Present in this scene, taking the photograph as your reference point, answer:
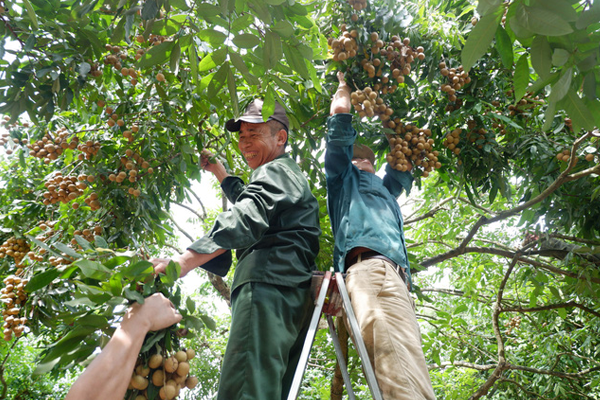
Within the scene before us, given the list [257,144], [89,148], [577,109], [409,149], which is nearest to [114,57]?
[89,148]

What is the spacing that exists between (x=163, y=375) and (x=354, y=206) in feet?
4.00

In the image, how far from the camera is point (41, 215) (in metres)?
3.50

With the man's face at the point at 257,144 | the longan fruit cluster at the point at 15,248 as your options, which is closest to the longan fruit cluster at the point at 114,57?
the man's face at the point at 257,144

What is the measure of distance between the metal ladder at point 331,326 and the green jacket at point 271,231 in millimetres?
97

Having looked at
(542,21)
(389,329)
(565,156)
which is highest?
(565,156)

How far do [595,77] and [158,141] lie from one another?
2.28 m

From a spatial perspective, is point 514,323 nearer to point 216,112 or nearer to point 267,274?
point 216,112

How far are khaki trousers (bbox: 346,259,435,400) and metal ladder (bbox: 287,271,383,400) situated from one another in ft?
0.14

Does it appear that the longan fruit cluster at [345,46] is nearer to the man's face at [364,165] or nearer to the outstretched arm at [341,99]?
the outstretched arm at [341,99]

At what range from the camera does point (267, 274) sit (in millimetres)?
1859

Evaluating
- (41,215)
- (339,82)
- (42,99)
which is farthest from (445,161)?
(41,215)

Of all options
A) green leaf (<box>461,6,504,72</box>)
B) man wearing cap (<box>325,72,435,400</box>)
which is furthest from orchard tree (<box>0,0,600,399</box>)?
man wearing cap (<box>325,72,435,400</box>)

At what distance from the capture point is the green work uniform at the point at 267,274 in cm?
166

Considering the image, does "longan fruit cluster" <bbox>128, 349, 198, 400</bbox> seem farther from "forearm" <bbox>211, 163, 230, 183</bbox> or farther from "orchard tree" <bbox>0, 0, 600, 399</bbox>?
"forearm" <bbox>211, 163, 230, 183</bbox>
